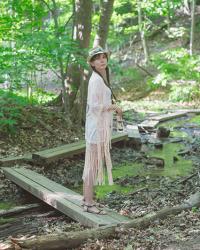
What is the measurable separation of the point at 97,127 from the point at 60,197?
54.3 inches

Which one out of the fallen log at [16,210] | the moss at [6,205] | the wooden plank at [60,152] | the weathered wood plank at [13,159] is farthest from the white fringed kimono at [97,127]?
the weathered wood plank at [13,159]

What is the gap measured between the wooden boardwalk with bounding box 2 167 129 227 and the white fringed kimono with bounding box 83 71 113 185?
1.44 ft

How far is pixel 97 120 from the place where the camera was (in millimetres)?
5031

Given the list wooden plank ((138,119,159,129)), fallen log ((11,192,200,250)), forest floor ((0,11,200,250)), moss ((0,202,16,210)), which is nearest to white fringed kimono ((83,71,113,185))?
forest floor ((0,11,200,250))

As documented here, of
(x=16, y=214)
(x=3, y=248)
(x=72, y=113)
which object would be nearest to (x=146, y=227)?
(x=3, y=248)

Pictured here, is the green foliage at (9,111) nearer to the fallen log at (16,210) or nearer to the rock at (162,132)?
the fallen log at (16,210)

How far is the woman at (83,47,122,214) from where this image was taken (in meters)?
4.93

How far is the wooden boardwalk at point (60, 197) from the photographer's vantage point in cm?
493

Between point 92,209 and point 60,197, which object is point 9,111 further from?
point 92,209

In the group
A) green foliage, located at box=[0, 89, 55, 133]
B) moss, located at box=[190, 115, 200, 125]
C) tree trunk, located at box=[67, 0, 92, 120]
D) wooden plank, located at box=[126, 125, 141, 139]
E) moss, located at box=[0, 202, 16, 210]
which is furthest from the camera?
moss, located at box=[190, 115, 200, 125]

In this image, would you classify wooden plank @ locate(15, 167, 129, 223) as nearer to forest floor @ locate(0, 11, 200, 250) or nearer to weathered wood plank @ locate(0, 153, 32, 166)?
forest floor @ locate(0, 11, 200, 250)

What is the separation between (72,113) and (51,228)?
598 cm

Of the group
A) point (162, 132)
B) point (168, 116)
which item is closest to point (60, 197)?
point (162, 132)

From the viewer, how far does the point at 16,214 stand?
19.7 feet
